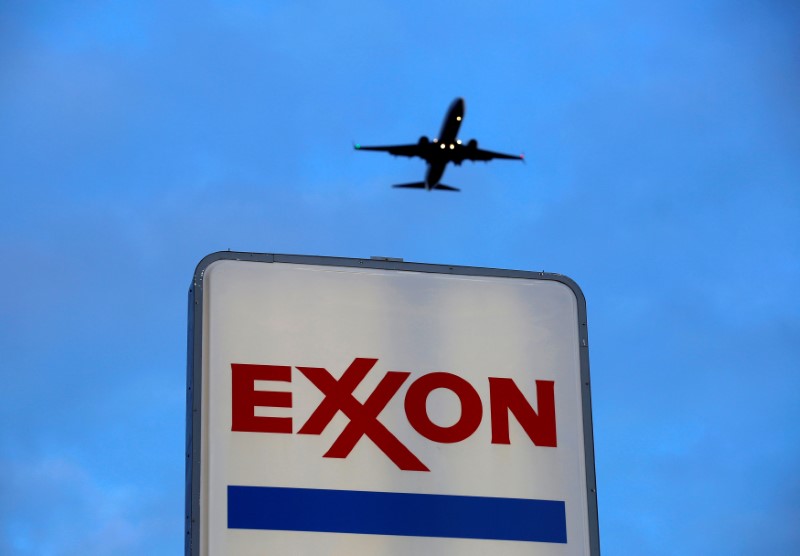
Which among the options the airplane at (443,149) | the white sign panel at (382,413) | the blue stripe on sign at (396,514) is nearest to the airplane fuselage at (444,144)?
the airplane at (443,149)

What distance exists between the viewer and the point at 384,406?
16.3ft

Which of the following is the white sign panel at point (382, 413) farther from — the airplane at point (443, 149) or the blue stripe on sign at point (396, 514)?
the airplane at point (443, 149)

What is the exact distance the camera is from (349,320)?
509cm

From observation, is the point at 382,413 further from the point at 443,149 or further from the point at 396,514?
the point at 443,149

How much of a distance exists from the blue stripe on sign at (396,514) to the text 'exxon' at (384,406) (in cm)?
17

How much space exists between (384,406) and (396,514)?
0.45 metres

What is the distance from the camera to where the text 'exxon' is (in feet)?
15.9

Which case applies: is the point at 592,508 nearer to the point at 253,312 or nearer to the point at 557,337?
the point at 557,337

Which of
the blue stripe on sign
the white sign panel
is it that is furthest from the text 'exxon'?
the blue stripe on sign

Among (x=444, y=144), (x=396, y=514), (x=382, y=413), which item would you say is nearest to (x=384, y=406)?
(x=382, y=413)

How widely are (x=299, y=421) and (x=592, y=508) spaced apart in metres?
1.34

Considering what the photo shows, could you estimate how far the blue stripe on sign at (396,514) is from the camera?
473cm

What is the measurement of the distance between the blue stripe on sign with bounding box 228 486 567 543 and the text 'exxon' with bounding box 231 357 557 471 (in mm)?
170

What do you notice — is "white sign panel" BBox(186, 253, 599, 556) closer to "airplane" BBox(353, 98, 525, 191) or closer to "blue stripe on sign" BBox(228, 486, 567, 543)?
"blue stripe on sign" BBox(228, 486, 567, 543)
